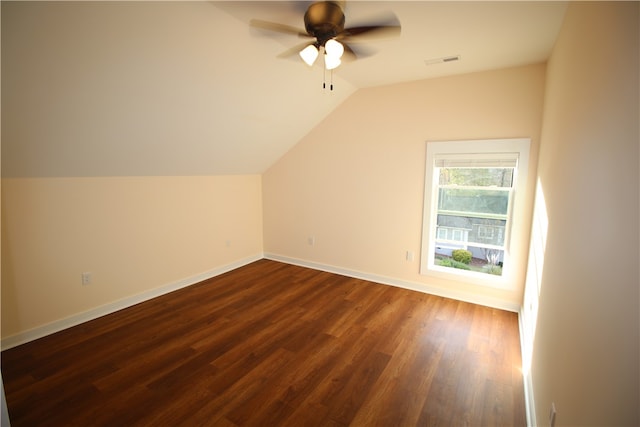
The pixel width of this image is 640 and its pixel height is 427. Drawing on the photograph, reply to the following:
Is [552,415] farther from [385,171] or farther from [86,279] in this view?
[86,279]

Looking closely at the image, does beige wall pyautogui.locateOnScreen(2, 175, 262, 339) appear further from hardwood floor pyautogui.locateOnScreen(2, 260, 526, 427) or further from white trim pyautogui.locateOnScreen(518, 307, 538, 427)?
white trim pyautogui.locateOnScreen(518, 307, 538, 427)

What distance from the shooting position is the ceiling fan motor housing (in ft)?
5.92

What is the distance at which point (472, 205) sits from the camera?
11.1ft

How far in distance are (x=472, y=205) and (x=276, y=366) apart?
275 centimetres

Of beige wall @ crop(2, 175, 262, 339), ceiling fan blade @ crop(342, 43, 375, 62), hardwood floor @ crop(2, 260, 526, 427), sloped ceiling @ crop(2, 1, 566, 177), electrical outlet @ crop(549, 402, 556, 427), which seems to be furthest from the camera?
beige wall @ crop(2, 175, 262, 339)

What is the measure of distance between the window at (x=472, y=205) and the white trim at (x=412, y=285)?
0.21 m

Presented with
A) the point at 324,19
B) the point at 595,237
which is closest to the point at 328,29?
the point at 324,19

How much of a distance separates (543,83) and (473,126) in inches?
26.9

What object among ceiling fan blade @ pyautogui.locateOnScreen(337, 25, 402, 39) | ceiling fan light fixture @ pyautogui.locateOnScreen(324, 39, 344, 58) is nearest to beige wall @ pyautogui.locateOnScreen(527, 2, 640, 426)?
ceiling fan blade @ pyautogui.locateOnScreen(337, 25, 402, 39)

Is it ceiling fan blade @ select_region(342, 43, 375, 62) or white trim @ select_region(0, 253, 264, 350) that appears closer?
ceiling fan blade @ select_region(342, 43, 375, 62)

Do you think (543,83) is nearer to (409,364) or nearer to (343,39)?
(343,39)

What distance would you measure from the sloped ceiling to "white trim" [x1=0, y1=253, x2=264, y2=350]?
138 centimetres

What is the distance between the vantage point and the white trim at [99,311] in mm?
2481

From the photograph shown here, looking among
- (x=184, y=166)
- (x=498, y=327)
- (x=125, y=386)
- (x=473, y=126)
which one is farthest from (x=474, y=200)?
(x=125, y=386)
